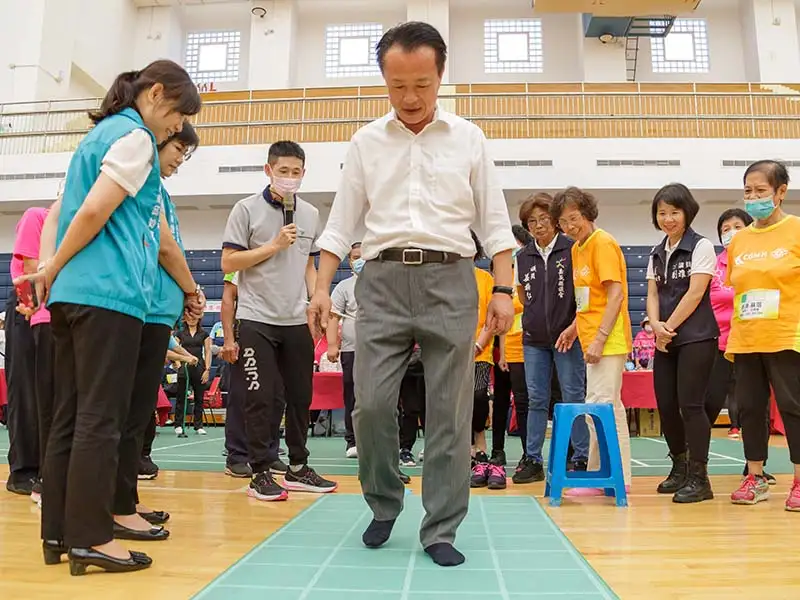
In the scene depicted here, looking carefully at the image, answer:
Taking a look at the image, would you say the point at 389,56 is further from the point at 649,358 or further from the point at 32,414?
the point at 649,358

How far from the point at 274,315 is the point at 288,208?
443mm

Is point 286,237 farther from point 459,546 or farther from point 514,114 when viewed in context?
point 514,114

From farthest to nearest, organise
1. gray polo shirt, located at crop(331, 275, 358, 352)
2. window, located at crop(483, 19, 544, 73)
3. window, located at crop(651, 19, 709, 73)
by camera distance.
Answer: window, located at crop(483, 19, 544, 73) → window, located at crop(651, 19, 709, 73) → gray polo shirt, located at crop(331, 275, 358, 352)

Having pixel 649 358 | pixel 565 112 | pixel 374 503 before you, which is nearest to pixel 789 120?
pixel 565 112

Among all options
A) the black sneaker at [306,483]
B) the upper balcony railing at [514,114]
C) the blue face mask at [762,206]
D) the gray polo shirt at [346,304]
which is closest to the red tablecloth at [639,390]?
the gray polo shirt at [346,304]

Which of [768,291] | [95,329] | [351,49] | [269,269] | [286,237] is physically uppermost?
[351,49]

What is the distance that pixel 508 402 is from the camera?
134 inches

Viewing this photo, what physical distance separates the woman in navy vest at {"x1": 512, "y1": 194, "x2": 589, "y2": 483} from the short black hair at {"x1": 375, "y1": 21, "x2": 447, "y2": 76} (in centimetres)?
154

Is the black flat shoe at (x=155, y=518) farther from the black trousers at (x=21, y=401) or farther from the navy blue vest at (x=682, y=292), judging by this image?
the navy blue vest at (x=682, y=292)

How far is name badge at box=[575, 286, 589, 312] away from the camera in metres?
2.78

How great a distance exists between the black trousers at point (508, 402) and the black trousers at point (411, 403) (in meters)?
0.52

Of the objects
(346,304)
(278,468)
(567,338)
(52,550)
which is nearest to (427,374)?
(52,550)

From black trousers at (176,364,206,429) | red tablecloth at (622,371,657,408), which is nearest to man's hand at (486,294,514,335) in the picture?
red tablecloth at (622,371,657,408)

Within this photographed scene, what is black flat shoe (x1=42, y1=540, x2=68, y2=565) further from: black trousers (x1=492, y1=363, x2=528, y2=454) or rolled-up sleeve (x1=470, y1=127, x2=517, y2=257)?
black trousers (x1=492, y1=363, x2=528, y2=454)
